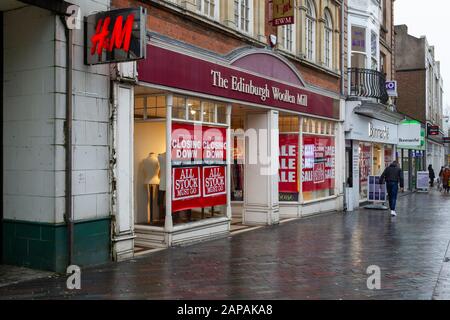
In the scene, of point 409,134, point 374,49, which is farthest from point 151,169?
point 409,134

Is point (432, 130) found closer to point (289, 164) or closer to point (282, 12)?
point (289, 164)

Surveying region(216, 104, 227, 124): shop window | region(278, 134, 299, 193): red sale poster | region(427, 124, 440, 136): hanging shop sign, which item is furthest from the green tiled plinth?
region(427, 124, 440, 136): hanging shop sign

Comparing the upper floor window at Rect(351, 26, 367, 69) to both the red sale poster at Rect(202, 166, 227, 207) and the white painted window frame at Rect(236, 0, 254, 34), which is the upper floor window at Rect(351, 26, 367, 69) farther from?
the red sale poster at Rect(202, 166, 227, 207)

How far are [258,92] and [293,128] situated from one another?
2.95 meters

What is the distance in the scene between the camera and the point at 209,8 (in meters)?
10.8

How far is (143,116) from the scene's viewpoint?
966 cm

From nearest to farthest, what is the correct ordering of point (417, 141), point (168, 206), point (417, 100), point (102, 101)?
point (102, 101), point (168, 206), point (417, 141), point (417, 100)

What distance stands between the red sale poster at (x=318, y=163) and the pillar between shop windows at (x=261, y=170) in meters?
2.19

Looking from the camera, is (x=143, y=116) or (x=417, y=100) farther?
(x=417, y=100)

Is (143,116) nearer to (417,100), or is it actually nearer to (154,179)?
(154,179)

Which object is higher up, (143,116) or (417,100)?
(417,100)

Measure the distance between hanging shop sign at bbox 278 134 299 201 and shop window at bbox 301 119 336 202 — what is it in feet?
0.82

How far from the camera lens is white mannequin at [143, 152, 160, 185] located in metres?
9.89
